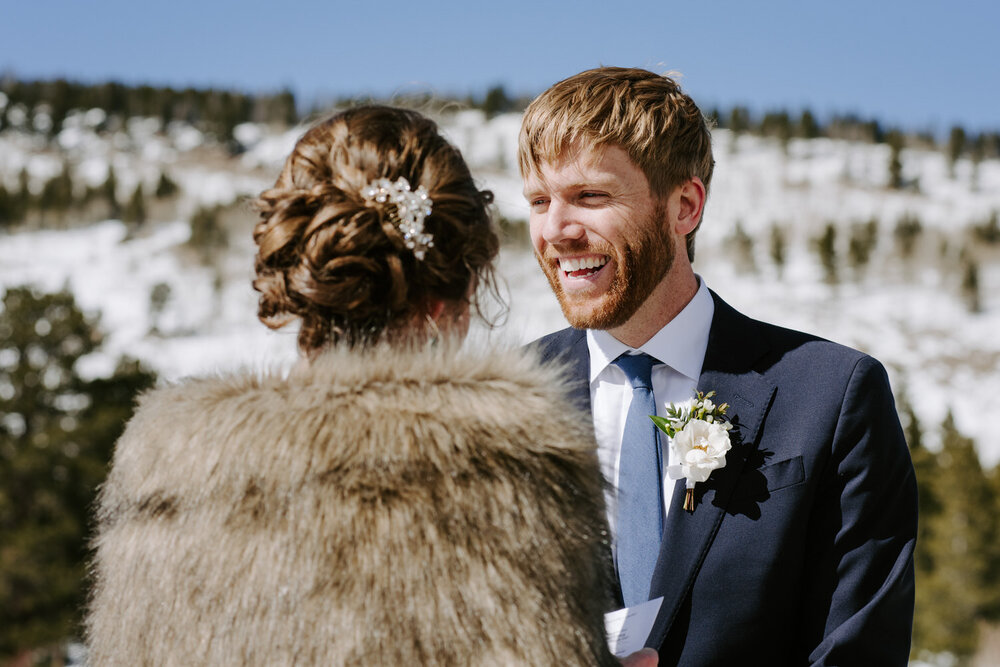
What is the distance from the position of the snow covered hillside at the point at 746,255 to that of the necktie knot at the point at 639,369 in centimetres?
1576

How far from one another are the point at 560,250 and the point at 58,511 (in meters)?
17.5

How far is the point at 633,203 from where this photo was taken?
2.63 metres

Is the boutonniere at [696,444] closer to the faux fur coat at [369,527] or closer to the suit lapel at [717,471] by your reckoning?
the suit lapel at [717,471]

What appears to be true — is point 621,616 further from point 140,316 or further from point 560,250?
point 140,316

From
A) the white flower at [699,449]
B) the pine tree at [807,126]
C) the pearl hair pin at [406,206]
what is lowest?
the white flower at [699,449]

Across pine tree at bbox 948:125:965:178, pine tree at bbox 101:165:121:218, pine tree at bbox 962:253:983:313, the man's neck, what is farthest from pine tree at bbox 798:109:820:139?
the man's neck

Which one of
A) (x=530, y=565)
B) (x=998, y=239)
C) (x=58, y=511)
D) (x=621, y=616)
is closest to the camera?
(x=530, y=565)

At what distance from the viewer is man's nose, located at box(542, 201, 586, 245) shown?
104 inches

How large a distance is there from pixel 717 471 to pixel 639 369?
44 cm

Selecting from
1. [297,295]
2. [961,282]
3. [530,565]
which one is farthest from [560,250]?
[961,282]

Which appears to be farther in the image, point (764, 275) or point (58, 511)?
point (764, 275)

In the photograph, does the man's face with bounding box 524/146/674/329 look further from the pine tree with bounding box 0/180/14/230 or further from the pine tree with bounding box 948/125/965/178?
the pine tree with bounding box 948/125/965/178

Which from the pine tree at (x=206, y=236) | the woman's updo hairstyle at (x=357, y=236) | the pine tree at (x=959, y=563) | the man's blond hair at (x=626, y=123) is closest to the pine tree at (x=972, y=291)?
the pine tree at (x=959, y=563)

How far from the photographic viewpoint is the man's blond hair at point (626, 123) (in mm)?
2605
